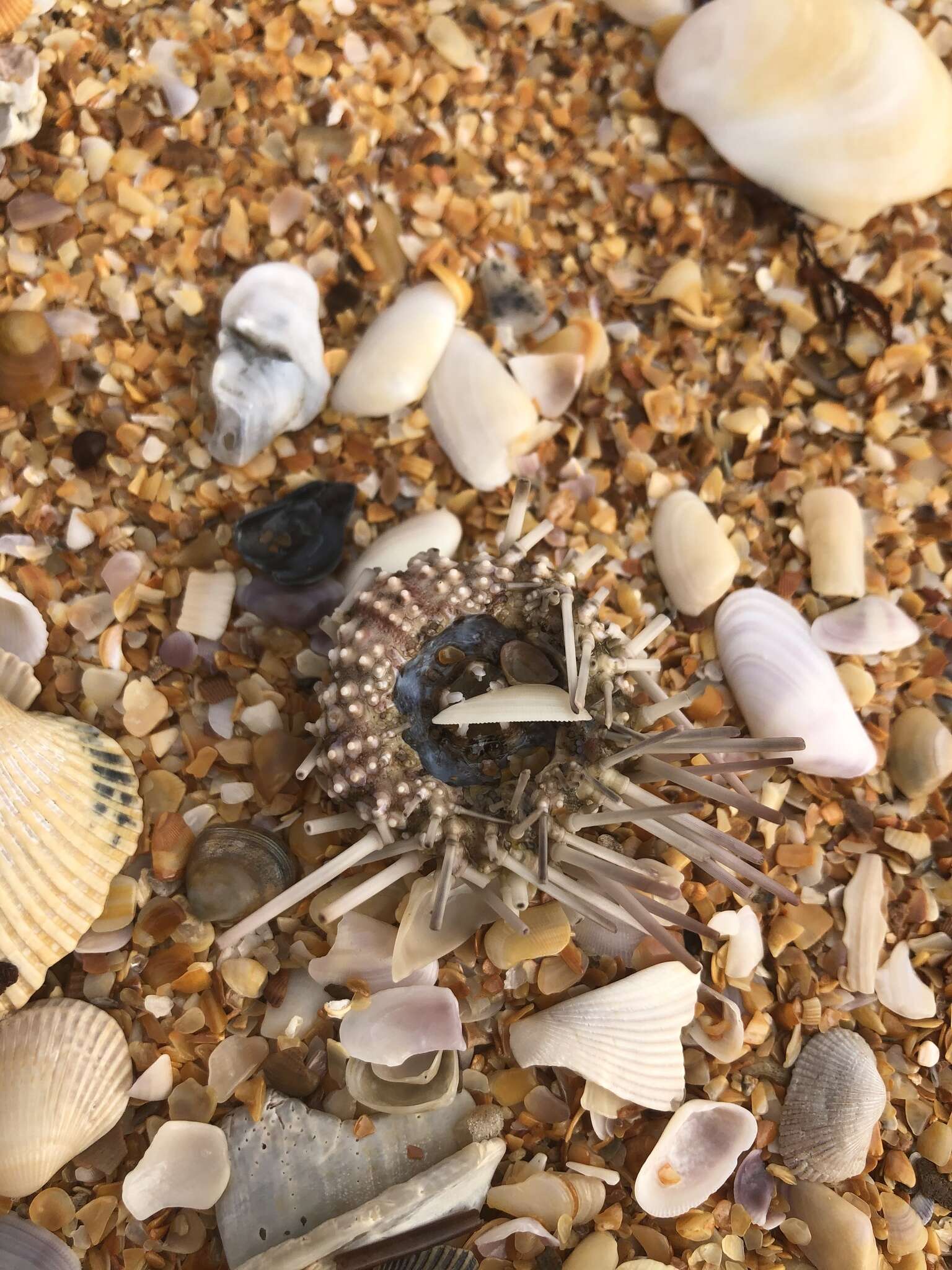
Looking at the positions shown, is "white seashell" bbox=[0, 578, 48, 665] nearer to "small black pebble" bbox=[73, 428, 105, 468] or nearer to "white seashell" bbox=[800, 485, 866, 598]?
"small black pebble" bbox=[73, 428, 105, 468]

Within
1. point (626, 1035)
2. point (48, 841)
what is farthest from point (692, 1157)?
point (48, 841)

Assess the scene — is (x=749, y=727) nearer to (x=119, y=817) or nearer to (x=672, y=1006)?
(x=672, y=1006)

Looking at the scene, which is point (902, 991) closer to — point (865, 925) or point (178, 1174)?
point (865, 925)

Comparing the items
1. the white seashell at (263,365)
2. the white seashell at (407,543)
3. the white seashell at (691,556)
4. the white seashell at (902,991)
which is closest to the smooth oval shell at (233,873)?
the white seashell at (407,543)

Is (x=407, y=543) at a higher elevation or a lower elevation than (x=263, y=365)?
lower

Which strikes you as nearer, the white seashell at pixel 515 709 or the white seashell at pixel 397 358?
the white seashell at pixel 515 709

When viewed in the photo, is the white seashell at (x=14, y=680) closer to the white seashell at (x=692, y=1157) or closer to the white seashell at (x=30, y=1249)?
the white seashell at (x=30, y=1249)

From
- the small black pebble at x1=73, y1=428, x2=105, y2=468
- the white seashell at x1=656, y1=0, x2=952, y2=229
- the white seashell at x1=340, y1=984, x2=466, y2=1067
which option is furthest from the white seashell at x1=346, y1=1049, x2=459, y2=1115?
the white seashell at x1=656, y1=0, x2=952, y2=229
